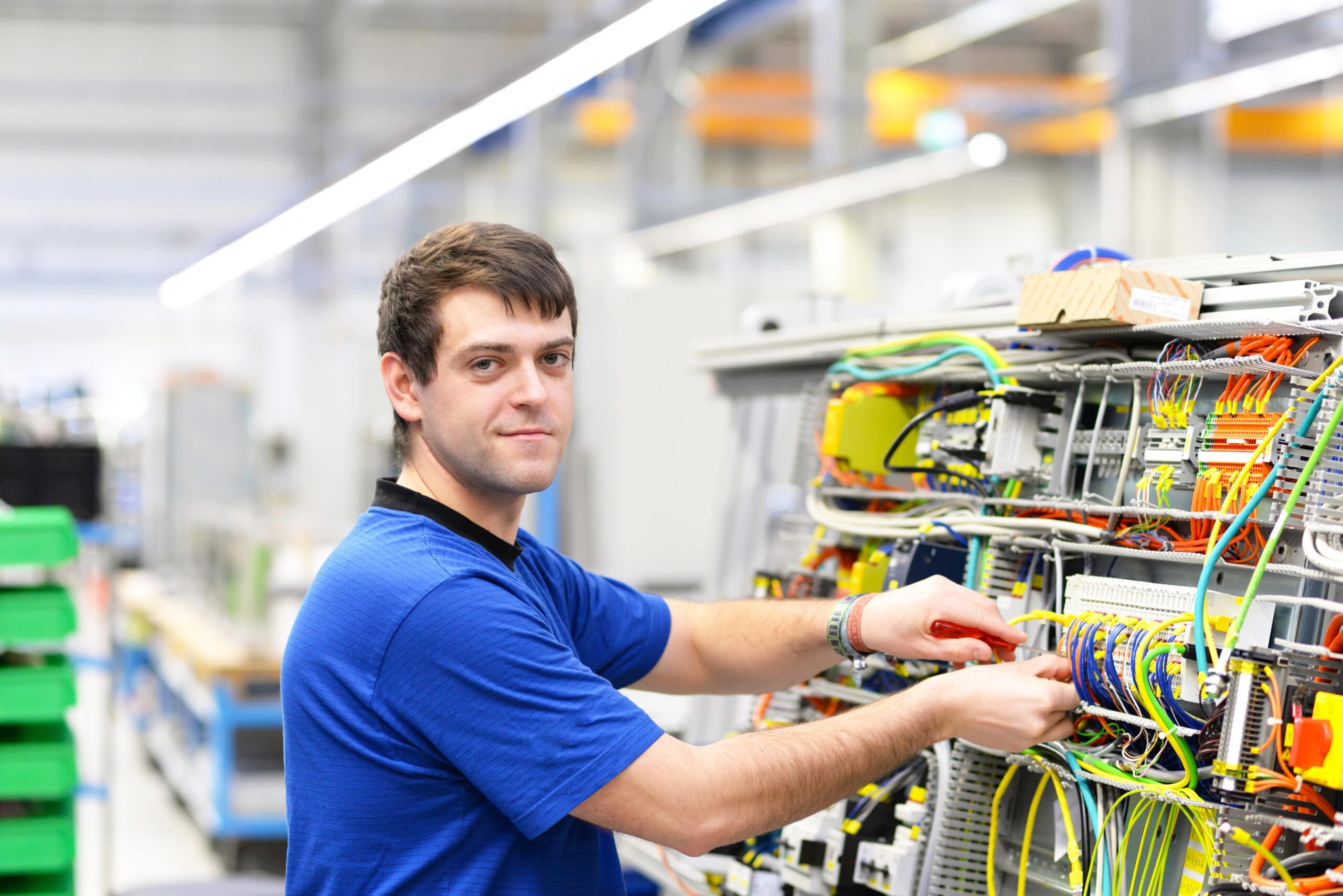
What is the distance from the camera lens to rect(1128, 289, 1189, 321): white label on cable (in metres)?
1.63

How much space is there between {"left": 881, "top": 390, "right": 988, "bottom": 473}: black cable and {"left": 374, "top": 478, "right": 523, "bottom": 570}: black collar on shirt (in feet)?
1.94

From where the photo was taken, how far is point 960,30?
1123cm

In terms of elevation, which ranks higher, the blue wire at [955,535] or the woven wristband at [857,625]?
the blue wire at [955,535]

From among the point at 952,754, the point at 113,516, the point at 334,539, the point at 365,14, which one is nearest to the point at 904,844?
the point at 952,754

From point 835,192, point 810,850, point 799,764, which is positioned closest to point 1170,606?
point 799,764

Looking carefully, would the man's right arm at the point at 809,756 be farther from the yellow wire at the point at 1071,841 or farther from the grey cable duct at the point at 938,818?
the grey cable duct at the point at 938,818

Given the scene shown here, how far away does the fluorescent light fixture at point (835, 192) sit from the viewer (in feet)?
18.8

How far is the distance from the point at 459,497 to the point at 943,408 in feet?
2.28

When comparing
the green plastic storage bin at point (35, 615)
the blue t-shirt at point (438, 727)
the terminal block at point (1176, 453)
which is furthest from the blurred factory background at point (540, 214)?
the blue t-shirt at point (438, 727)

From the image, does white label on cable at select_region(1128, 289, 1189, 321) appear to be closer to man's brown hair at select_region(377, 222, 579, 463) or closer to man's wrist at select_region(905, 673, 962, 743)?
man's wrist at select_region(905, 673, 962, 743)

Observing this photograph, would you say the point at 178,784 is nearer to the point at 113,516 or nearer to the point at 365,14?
the point at 113,516

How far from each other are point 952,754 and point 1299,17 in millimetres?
5854

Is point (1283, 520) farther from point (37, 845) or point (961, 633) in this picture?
point (37, 845)

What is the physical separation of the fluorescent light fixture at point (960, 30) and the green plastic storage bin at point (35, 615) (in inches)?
295
